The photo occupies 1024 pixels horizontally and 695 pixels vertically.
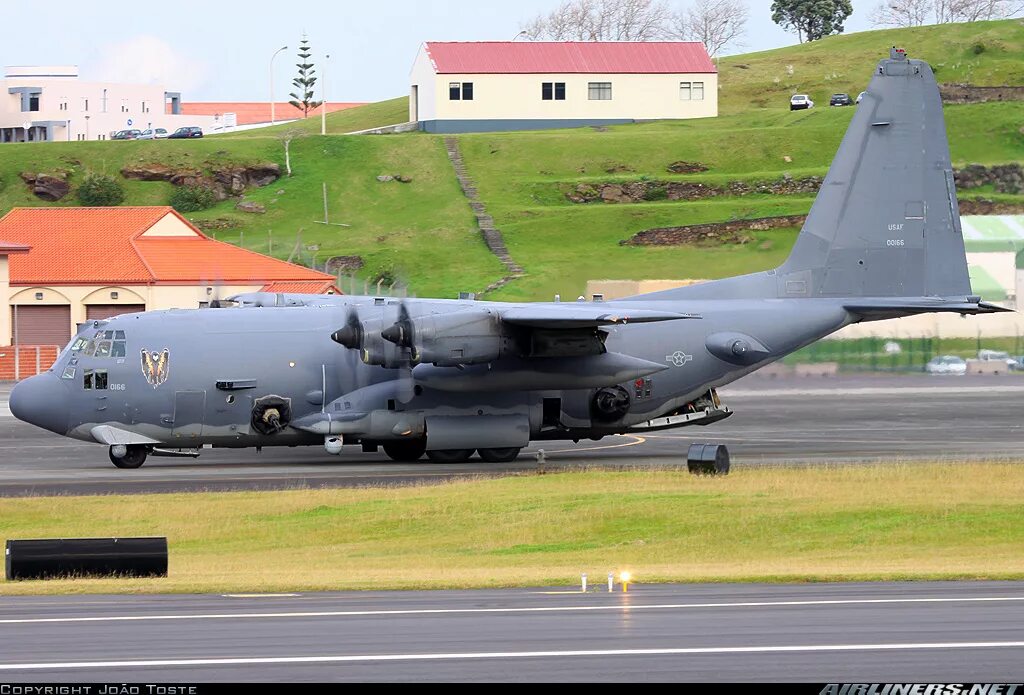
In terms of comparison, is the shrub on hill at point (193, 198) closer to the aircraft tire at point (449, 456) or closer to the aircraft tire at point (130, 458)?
the aircraft tire at point (130, 458)

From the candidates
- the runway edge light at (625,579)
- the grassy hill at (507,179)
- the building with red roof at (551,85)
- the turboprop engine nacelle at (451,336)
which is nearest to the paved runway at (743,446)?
the turboprop engine nacelle at (451,336)

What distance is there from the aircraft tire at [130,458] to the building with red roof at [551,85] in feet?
272

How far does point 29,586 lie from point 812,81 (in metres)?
126

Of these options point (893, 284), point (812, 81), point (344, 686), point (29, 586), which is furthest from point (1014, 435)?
point (812, 81)

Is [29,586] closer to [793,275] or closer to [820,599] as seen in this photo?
[820,599]

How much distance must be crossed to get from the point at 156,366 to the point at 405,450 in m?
6.62

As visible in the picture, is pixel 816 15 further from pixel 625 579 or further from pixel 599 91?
pixel 625 579

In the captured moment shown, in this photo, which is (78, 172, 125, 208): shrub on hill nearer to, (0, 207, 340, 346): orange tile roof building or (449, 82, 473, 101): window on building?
(0, 207, 340, 346): orange tile roof building

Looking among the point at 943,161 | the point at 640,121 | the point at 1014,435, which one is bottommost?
the point at 1014,435

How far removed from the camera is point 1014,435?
3812 centimetres

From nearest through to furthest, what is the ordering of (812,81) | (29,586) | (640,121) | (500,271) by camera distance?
(29,586) → (500,271) → (640,121) → (812,81)

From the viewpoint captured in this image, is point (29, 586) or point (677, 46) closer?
point (29, 586)

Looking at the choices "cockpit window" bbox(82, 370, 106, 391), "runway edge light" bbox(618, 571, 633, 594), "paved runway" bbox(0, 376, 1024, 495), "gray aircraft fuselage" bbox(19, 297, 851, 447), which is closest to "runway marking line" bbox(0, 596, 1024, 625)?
"runway edge light" bbox(618, 571, 633, 594)

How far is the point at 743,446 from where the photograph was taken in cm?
3759
